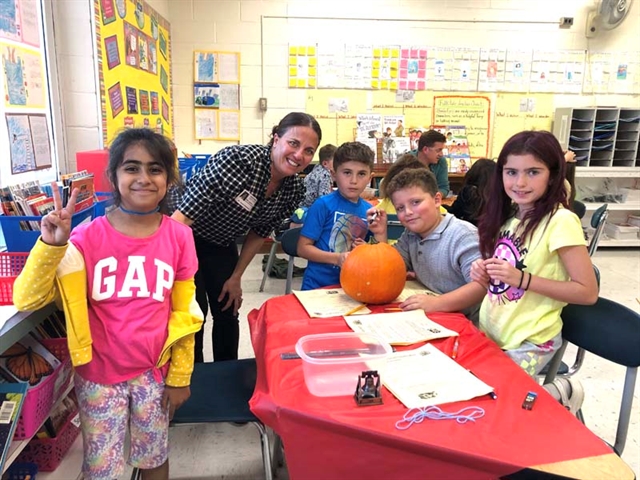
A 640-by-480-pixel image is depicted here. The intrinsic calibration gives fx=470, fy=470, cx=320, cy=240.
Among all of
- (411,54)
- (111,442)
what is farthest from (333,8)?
(111,442)

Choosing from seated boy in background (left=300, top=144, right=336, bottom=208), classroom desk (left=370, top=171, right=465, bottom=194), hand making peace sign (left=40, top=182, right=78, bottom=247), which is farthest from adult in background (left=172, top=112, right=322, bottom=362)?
classroom desk (left=370, top=171, right=465, bottom=194)

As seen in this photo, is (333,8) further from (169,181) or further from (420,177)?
(169,181)

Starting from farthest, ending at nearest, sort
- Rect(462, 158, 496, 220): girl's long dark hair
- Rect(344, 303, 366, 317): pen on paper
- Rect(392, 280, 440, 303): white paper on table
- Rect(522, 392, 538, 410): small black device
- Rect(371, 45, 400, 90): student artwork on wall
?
Rect(371, 45, 400, 90): student artwork on wall → Rect(462, 158, 496, 220): girl's long dark hair → Rect(392, 280, 440, 303): white paper on table → Rect(344, 303, 366, 317): pen on paper → Rect(522, 392, 538, 410): small black device

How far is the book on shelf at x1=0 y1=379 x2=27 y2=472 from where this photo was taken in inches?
47.9

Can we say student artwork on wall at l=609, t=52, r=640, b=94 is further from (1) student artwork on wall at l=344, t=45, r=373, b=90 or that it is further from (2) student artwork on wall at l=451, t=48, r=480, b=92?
(1) student artwork on wall at l=344, t=45, r=373, b=90

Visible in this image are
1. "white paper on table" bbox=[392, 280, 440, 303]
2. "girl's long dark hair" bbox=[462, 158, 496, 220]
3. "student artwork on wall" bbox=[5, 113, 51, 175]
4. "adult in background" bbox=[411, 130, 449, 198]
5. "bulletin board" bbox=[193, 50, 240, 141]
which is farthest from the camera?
"bulletin board" bbox=[193, 50, 240, 141]

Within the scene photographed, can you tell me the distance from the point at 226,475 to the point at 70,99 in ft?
7.82

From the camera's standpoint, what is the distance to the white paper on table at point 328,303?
1.57 metres

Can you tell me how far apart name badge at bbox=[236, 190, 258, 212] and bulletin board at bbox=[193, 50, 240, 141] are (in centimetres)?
371

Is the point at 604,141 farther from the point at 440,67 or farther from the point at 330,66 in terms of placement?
the point at 330,66

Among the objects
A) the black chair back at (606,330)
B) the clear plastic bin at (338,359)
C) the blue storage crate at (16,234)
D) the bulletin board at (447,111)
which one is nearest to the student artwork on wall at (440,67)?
the bulletin board at (447,111)

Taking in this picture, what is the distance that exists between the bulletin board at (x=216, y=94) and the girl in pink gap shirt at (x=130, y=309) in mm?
4148

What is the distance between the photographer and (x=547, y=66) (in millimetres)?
5488

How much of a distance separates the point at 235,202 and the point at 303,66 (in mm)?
3870
